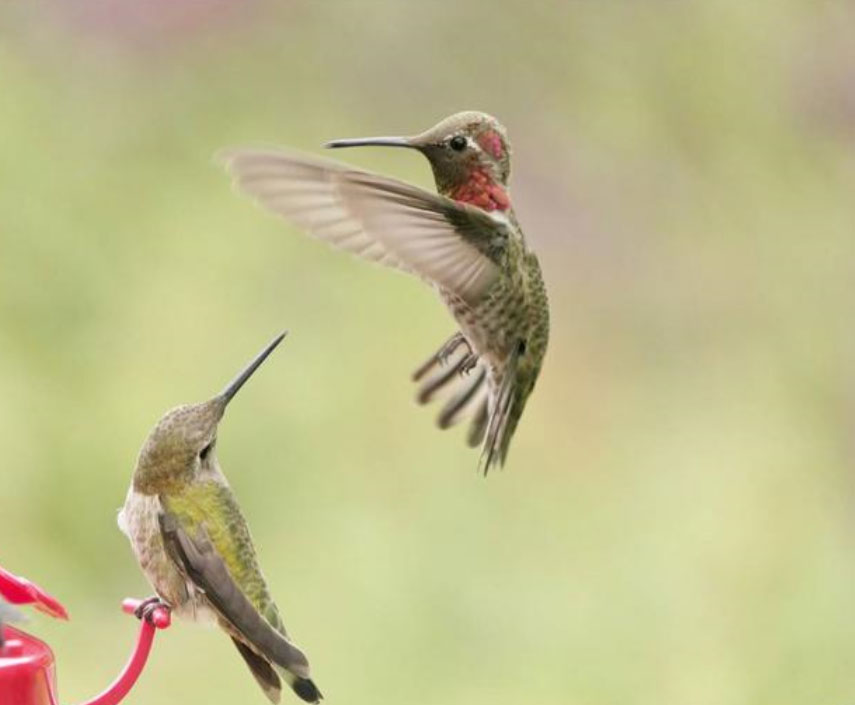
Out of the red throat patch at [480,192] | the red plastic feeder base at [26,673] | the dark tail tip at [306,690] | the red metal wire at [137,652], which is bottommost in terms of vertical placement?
the red plastic feeder base at [26,673]

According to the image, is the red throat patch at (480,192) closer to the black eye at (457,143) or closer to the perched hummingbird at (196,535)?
the black eye at (457,143)

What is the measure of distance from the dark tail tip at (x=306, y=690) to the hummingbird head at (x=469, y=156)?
0.58 meters

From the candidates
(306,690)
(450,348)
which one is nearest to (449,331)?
(450,348)

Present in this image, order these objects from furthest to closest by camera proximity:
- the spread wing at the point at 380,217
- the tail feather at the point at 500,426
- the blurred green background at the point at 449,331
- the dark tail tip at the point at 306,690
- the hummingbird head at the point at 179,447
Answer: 1. the blurred green background at the point at 449,331
2. the tail feather at the point at 500,426
3. the hummingbird head at the point at 179,447
4. the dark tail tip at the point at 306,690
5. the spread wing at the point at 380,217

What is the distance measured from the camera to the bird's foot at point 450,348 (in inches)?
85.7

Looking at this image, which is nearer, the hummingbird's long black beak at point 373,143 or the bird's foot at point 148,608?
the hummingbird's long black beak at point 373,143

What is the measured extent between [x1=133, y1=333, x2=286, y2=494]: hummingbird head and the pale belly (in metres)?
0.02

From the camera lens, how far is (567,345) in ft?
18.1

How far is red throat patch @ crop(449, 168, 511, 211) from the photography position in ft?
6.66

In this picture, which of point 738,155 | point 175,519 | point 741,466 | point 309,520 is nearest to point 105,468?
point 309,520

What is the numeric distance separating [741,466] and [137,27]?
241 cm

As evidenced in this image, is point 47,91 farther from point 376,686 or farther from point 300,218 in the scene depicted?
point 300,218

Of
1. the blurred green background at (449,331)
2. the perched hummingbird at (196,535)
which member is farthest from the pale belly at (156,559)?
the blurred green background at (449,331)

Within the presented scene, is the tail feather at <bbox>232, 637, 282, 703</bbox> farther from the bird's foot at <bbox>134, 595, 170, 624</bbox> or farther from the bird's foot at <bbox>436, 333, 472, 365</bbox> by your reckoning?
the bird's foot at <bbox>436, 333, 472, 365</bbox>
